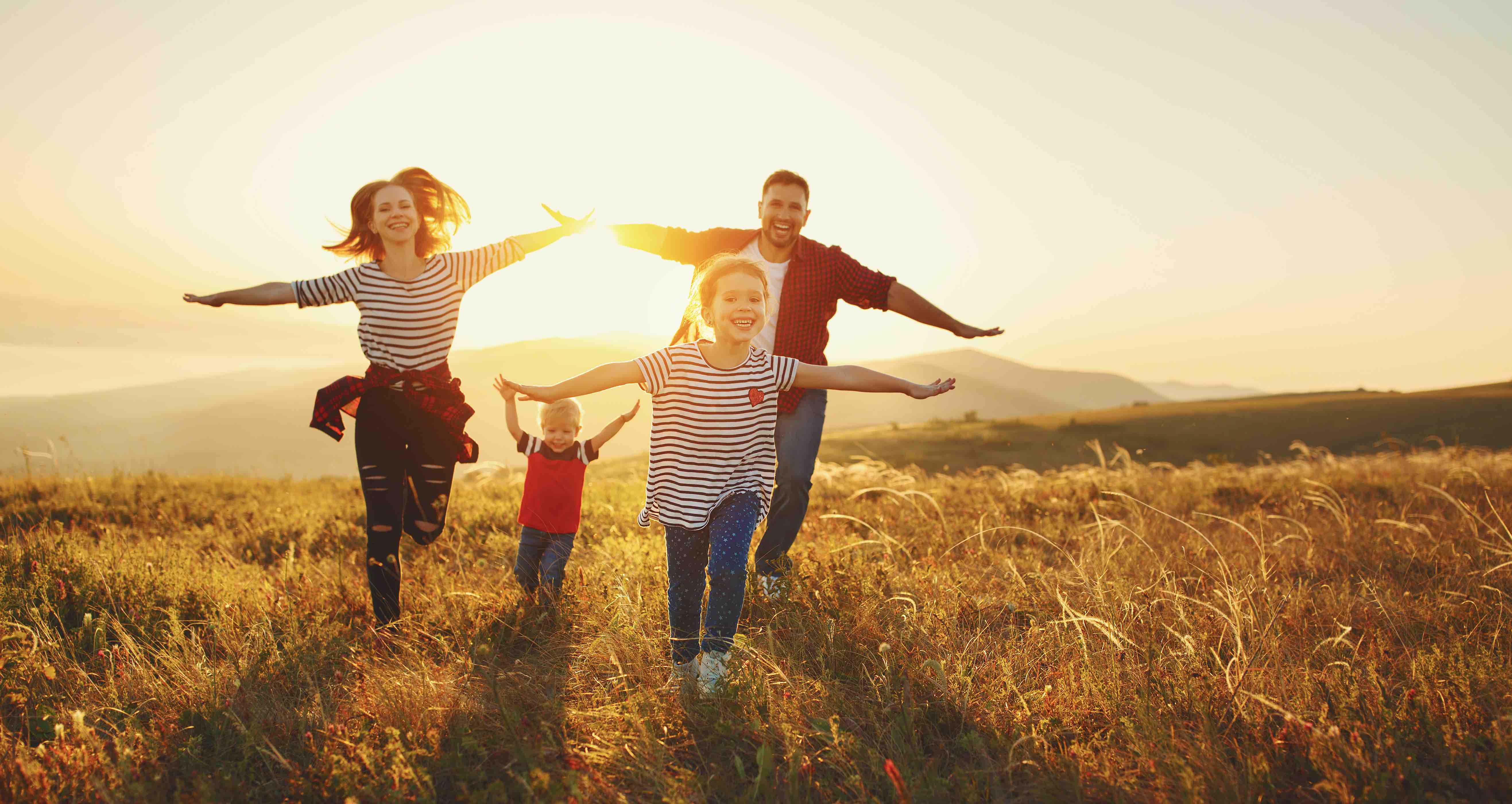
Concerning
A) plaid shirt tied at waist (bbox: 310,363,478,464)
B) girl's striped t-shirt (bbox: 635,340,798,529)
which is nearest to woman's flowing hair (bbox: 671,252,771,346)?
girl's striped t-shirt (bbox: 635,340,798,529)

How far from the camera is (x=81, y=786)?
266cm

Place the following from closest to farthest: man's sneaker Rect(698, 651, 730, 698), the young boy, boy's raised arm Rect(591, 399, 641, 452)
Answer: man's sneaker Rect(698, 651, 730, 698) → boy's raised arm Rect(591, 399, 641, 452) → the young boy

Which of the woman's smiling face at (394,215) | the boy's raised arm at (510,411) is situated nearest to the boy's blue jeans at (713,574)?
the boy's raised arm at (510,411)

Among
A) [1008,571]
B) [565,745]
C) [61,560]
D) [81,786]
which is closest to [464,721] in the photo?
[565,745]

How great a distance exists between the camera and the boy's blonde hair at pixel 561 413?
4.99m

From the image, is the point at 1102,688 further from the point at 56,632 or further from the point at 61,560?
the point at 61,560

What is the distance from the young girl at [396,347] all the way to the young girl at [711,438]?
0.89 m

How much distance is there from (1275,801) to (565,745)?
2435 millimetres

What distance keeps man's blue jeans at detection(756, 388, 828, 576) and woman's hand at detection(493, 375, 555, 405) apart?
163 centimetres

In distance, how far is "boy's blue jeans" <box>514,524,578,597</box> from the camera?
488 centimetres

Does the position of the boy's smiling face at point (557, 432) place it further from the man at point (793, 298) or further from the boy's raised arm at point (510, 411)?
the man at point (793, 298)

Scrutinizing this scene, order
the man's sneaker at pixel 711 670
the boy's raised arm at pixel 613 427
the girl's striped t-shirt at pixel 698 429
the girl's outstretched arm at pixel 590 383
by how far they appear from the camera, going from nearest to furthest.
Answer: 1. the man's sneaker at pixel 711 670
2. the girl's outstretched arm at pixel 590 383
3. the girl's striped t-shirt at pixel 698 429
4. the boy's raised arm at pixel 613 427

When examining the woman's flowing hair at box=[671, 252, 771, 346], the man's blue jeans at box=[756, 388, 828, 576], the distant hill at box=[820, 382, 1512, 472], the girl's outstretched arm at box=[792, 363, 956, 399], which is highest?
the woman's flowing hair at box=[671, 252, 771, 346]

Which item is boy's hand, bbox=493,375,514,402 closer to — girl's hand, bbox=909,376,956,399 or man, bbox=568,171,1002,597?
man, bbox=568,171,1002,597
